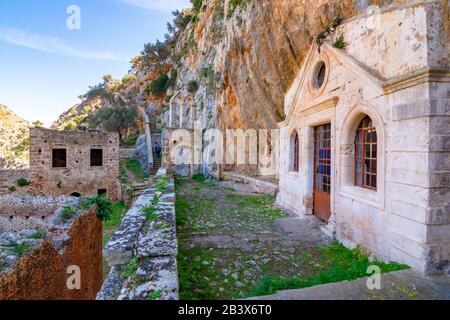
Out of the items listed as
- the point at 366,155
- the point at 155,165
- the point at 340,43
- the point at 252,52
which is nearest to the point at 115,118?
the point at 155,165

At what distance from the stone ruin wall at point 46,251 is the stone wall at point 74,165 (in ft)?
32.5

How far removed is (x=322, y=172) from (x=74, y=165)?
18.3 m

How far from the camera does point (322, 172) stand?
669 centimetres

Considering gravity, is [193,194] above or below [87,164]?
below

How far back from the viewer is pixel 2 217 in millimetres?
9023

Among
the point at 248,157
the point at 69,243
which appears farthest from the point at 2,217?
the point at 248,157

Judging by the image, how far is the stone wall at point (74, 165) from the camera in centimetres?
1759

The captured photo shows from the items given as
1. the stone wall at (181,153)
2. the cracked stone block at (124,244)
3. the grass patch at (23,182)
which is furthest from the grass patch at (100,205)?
the grass patch at (23,182)

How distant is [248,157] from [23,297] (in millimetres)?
11948

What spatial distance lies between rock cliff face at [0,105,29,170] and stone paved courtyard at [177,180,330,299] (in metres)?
28.6

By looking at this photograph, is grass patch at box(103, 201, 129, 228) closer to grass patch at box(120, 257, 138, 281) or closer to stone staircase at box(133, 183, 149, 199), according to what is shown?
stone staircase at box(133, 183, 149, 199)
